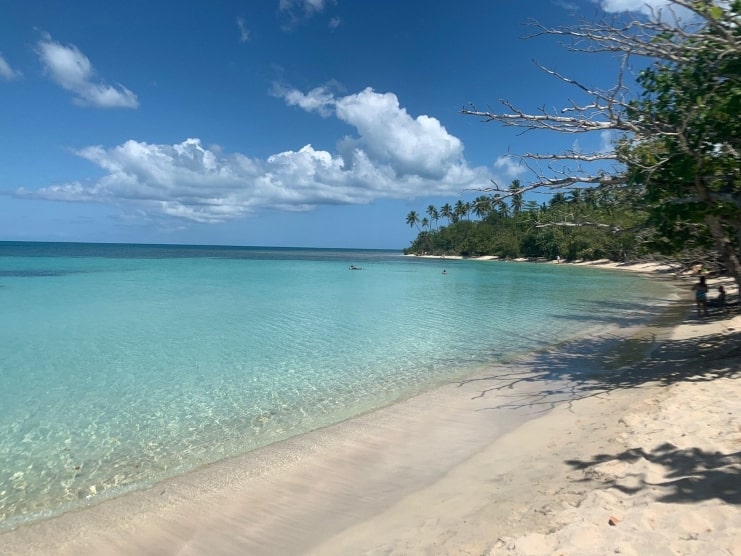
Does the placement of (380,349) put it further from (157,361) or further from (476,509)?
(476,509)

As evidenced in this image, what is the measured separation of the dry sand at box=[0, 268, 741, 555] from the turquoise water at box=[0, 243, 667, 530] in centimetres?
81

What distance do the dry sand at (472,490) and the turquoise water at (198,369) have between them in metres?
0.81

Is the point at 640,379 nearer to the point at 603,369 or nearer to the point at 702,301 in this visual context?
the point at 603,369

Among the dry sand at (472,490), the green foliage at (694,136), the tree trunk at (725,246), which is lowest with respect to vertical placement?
the dry sand at (472,490)

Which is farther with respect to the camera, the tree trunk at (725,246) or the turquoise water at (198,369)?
the tree trunk at (725,246)

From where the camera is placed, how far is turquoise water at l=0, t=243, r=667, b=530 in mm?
6305

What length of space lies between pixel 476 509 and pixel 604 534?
1267 mm

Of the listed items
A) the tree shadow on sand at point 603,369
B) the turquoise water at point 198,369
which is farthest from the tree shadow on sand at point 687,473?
the turquoise water at point 198,369

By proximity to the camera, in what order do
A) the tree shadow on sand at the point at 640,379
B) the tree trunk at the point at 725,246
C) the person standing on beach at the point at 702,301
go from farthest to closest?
the person standing on beach at the point at 702,301
the tree trunk at the point at 725,246
the tree shadow on sand at the point at 640,379

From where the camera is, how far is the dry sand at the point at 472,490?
3.71 metres

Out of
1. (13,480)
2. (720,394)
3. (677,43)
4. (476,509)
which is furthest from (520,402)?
(13,480)

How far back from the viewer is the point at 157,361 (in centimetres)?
1197

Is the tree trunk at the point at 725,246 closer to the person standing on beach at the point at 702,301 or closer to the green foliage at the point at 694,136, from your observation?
the green foliage at the point at 694,136

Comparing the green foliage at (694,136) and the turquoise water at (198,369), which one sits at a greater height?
the green foliage at (694,136)
